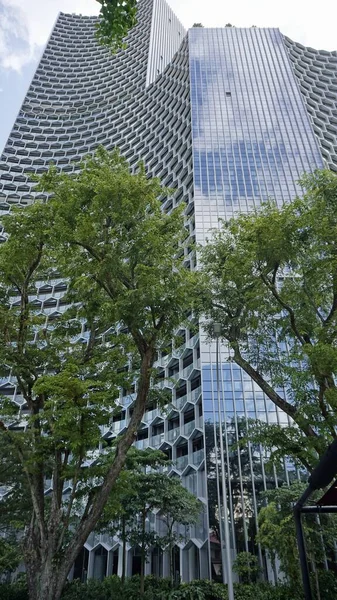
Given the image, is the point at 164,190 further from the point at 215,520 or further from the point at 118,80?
the point at 118,80

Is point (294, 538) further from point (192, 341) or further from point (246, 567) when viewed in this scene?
point (192, 341)

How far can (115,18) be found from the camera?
573 centimetres

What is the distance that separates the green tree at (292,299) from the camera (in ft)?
33.3

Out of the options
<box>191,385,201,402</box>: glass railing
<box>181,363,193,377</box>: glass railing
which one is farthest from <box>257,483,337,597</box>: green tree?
<box>181,363,193,377</box>: glass railing

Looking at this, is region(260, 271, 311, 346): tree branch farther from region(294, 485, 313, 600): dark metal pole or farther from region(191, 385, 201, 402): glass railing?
region(191, 385, 201, 402): glass railing

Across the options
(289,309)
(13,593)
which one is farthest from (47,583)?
(13,593)

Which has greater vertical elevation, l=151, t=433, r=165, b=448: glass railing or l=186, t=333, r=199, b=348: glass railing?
l=186, t=333, r=199, b=348: glass railing

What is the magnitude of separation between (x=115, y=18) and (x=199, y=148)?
39945 millimetres

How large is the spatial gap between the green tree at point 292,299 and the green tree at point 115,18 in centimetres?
688

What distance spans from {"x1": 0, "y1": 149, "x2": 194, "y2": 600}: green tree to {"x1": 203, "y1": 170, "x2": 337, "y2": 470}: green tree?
177cm

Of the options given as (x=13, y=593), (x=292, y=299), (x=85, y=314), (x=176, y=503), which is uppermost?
(x=85, y=314)

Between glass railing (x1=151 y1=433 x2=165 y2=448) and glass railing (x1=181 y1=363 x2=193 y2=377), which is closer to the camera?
glass railing (x1=181 y1=363 x2=193 y2=377)

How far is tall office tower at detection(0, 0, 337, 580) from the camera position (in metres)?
27.2

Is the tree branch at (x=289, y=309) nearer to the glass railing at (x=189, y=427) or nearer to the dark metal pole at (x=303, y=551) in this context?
the dark metal pole at (x=303, y=551)
